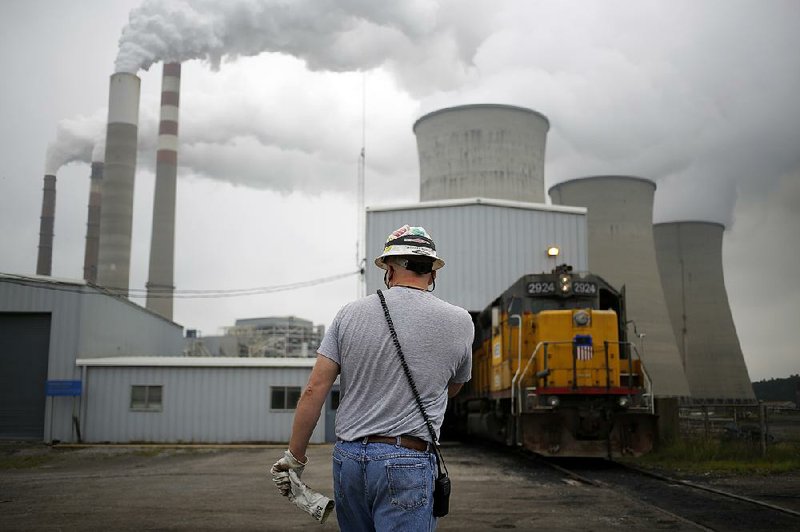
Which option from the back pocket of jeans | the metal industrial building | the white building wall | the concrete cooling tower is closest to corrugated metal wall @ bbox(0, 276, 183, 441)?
the metal industrial building

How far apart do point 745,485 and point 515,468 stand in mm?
3477

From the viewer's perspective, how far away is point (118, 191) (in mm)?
39562

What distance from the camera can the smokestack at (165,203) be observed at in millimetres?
41156

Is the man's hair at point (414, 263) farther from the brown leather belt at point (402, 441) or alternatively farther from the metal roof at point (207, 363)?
the metal roof at point (207, 363)

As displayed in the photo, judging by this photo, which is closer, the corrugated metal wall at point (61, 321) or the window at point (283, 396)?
the corrugated metal wall at point (61, 321)

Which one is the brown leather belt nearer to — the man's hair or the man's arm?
the man's arm

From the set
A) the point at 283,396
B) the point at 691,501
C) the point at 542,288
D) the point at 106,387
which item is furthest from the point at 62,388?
the point at 691,501

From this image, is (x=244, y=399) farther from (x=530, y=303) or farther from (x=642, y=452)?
(x=642, y=452)

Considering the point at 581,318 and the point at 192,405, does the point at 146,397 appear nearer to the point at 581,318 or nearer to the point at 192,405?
the point at 192,405

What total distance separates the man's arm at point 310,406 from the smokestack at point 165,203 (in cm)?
3947

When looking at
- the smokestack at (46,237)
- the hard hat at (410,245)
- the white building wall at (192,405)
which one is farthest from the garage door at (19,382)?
the smokestack at (46,237)

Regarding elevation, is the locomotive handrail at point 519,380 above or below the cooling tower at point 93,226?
below

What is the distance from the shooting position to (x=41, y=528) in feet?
21.5

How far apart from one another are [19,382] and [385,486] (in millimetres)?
21292
